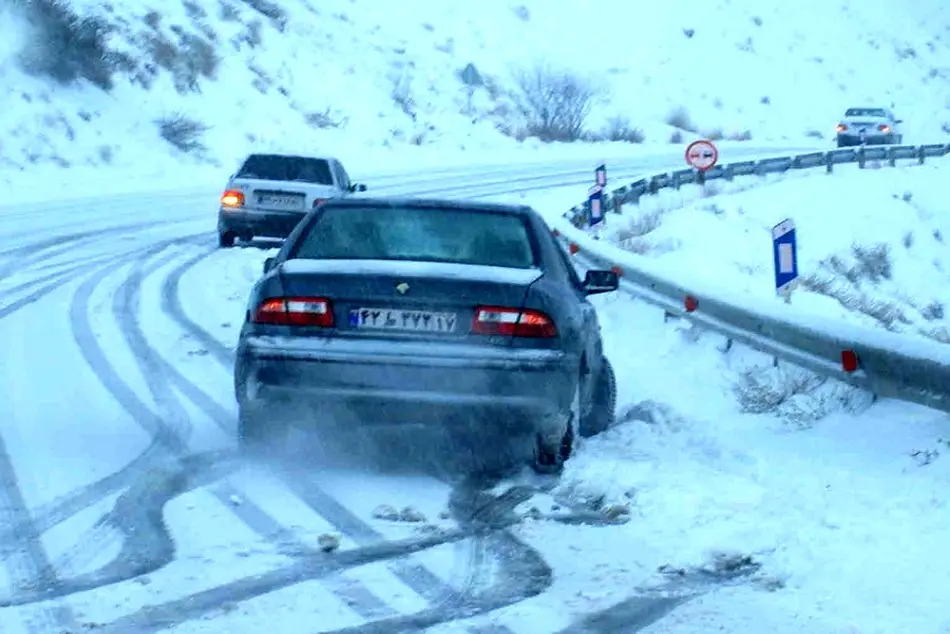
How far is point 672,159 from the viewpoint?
147ft

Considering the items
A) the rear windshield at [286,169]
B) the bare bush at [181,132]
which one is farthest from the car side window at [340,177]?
the bare bush at [181,132]

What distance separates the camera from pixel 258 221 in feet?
64.6

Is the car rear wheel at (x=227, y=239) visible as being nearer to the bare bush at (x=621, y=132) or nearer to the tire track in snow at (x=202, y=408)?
the tire track in snow at (x=202, y=408)

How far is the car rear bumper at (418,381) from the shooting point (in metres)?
7.26

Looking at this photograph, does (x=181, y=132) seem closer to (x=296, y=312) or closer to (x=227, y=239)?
(x=227, y=239)

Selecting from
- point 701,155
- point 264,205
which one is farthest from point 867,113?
point 264,205

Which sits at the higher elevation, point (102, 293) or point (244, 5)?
point (244, 5)

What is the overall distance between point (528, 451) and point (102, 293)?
25.8ft

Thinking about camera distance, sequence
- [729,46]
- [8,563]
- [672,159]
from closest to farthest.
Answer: [8,563], [672,159], [729,46]

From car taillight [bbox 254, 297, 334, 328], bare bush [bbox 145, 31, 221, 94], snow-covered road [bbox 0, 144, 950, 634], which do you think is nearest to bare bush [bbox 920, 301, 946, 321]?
snow-covered road [bbox 0, 144, 950, 634]

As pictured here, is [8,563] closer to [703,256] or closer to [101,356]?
[101,356]

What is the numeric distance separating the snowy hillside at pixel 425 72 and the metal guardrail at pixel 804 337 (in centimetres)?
1983

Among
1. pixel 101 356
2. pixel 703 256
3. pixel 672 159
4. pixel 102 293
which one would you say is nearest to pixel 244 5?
pixel 672 159

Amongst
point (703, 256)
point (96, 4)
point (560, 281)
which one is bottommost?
point (703, 256)
